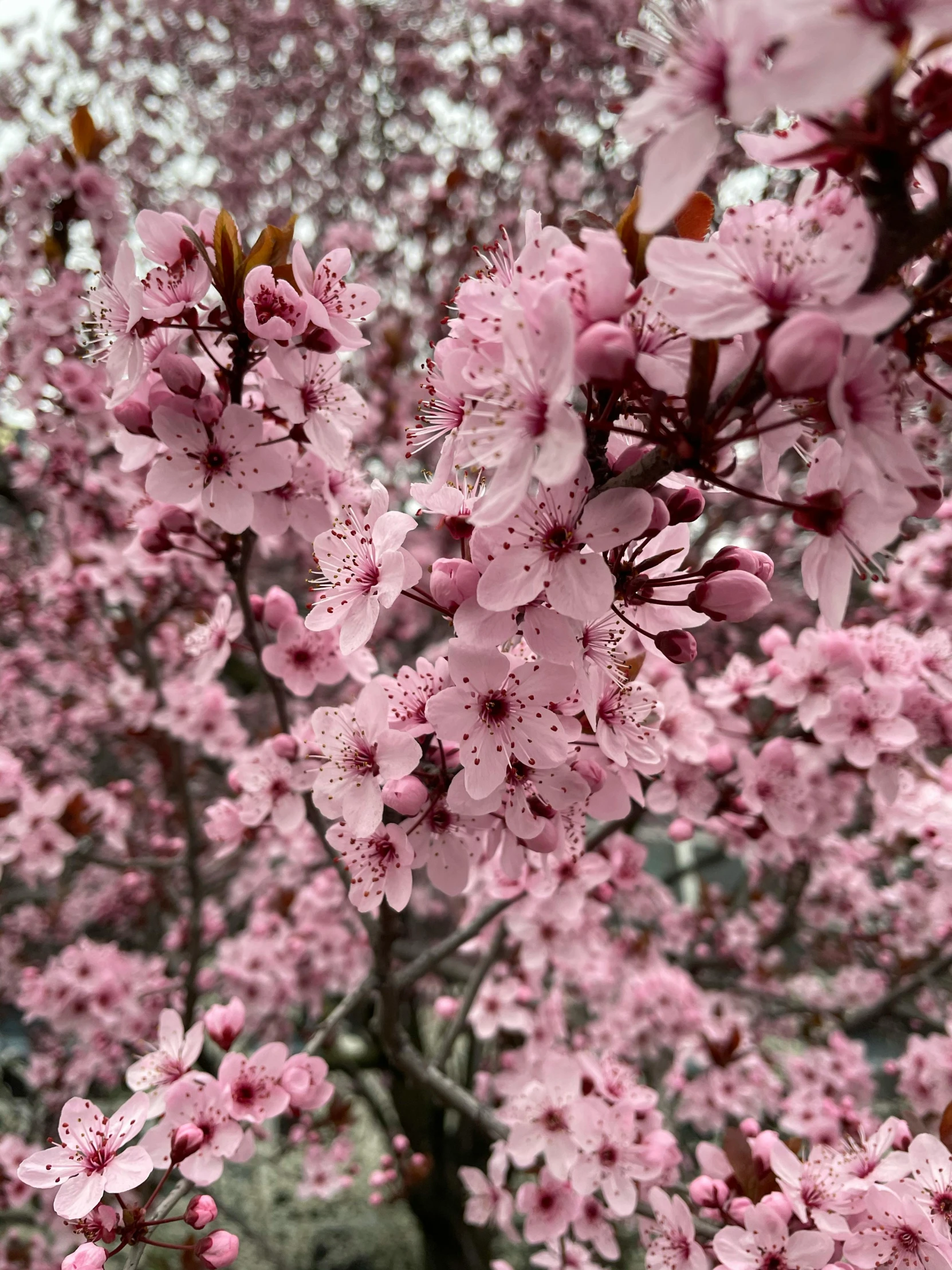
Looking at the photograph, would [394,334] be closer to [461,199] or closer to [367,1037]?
[461,199]

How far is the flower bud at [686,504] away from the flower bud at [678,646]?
0.55ft

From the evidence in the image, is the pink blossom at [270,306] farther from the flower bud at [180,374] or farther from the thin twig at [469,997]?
the thin twig at [469,997]

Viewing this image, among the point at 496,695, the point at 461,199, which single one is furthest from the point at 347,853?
the point at 461,199

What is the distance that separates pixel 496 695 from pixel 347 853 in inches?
15.2

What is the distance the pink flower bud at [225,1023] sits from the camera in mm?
1479

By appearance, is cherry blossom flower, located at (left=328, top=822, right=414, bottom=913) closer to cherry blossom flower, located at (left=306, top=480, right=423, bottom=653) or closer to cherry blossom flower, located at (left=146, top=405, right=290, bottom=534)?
cherry blossom flower, located at (left=306, top=480, right=423, bottom=653)

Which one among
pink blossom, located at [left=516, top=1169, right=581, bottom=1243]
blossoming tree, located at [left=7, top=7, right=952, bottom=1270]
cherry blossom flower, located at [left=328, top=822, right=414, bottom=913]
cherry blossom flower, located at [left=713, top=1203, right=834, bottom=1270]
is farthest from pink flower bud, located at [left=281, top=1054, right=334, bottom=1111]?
cherry blossom flower, located at [left=713, top=1203, right=834, bottom=1270]

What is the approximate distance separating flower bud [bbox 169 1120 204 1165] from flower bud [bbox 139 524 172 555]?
1.07m

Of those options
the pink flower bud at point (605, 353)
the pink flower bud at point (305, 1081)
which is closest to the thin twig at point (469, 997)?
the pink flower bud at point (305, 1081)

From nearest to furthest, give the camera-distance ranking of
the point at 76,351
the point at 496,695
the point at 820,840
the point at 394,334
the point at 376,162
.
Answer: the point at 496,695 < the point at 76,351 < the point at 820,840 < the point at 394,334 < the point at 376,162

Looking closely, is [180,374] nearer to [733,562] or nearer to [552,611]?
[552,611]

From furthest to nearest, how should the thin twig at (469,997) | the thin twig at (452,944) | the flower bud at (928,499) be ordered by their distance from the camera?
1. the thin twig at (469,997)
2. the thin twig at (452,944)
3. the flower bud at (928,499)

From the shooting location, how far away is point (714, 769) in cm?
177

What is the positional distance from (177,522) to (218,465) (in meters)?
0.22
